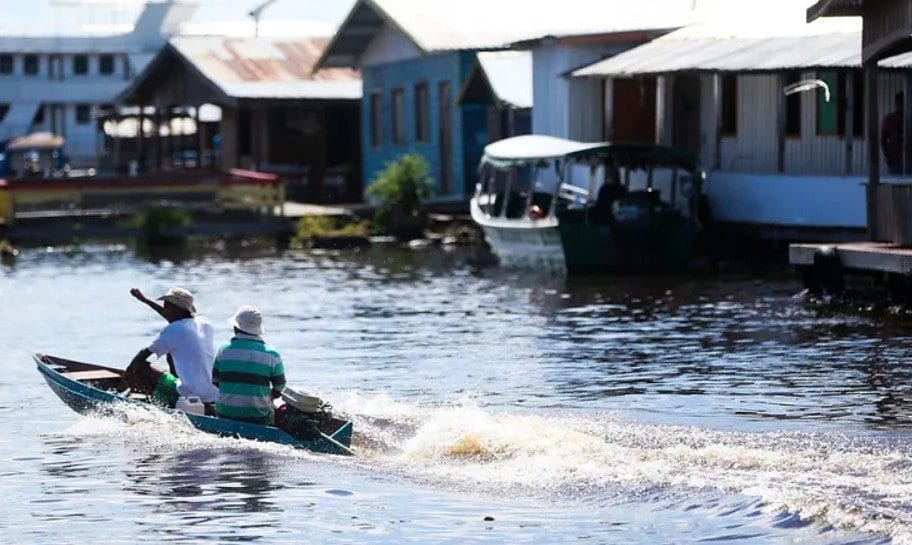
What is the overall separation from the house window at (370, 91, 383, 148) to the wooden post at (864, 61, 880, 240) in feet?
81.8

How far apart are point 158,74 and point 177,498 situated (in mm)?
44768

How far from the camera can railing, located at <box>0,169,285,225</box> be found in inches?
1752

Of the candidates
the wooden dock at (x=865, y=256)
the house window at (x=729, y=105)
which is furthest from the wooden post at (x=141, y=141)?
the wooden dock at (x=865, y=256)

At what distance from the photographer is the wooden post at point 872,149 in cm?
2618

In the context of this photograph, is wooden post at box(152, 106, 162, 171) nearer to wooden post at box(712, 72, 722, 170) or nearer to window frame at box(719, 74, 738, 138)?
window frame at box(719, 74, 738, 138)

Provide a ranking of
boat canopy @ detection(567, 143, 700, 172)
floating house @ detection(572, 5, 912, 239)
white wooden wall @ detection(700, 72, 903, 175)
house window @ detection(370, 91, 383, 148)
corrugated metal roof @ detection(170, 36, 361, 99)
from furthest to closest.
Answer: corrugated metal roof @ detection(170, 36, 361, 99) → house window @ detection(370, 91, 383, 148) → white wooden wall @ detection(700, 72, 903, 175) → floating house @ detection(572, 5, 912, 239) → boat canopy @ detection(567, 143, 700, 172)

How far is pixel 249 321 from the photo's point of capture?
15219mm

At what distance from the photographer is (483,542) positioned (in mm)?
12273

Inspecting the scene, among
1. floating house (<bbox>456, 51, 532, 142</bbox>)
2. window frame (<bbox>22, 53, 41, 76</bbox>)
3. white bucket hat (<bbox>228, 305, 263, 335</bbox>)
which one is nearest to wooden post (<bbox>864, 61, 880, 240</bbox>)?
white bucket hat (<bbox>228, 305, 263, 335</bbox>)

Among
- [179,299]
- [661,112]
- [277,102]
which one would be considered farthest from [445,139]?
[179,299]

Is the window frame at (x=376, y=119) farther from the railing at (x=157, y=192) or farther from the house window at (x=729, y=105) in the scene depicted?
the house window at (x=729, y=105)

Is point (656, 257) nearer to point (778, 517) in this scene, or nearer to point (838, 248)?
point (838, 248)

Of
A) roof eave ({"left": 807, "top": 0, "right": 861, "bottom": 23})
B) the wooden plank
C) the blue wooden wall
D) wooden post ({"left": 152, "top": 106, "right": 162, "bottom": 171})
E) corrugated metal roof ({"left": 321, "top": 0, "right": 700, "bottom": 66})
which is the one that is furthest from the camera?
wooden post ({"left": 152, "top": 106, "right": 162, "bottom": 171})

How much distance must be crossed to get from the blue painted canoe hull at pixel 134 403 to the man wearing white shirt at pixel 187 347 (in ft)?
1.04
